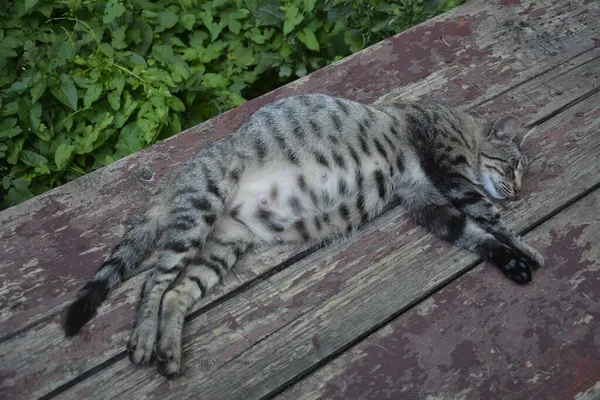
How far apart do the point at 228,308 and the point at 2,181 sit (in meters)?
2.09

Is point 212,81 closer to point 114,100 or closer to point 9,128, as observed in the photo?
point 114,100

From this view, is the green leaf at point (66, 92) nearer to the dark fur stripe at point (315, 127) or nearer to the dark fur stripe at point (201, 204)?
the dark fur stripe at point (201, 204)

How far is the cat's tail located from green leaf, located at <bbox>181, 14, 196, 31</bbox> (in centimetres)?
218

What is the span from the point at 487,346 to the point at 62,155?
9.38 ft

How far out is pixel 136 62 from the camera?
4.41 m

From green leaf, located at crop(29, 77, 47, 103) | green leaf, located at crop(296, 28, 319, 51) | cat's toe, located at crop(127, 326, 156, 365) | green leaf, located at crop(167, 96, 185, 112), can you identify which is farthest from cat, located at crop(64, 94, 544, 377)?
green leaf, located at crop(29, 77, 47, 103)

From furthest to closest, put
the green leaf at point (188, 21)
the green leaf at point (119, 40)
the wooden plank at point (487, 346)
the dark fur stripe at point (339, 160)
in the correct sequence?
the green leaf at point (188, 21), the green leaf at point (119, 40), the dark fur stripe at point (339, 160), the wooden plank at point (487, 346)

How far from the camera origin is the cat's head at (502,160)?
3.33m

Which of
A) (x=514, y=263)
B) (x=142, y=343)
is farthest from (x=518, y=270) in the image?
(x=142, y=343)

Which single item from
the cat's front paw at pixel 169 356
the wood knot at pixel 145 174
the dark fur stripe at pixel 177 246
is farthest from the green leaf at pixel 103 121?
the cat's front paw at pixel 169 356

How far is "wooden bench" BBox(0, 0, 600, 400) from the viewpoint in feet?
8.09

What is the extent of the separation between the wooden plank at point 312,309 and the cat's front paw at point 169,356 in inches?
1.5

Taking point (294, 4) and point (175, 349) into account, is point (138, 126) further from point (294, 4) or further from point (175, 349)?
point (175, 349)

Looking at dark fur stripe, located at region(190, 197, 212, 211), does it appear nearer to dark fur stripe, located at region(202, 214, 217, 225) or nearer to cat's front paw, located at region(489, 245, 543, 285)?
dark fur stripe, located at region(202, 214, 217, 225)
